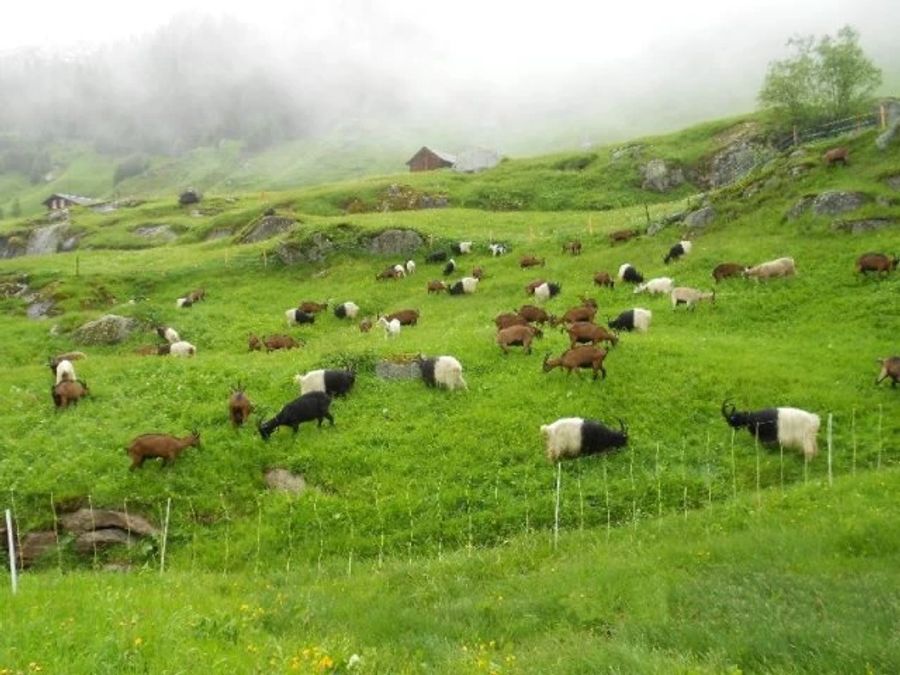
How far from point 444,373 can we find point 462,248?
2958 cm

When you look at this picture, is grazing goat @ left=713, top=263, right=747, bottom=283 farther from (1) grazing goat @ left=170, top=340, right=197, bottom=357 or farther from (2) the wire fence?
(1) grazing goat @ left=170, top=340, right=197, bottom=357

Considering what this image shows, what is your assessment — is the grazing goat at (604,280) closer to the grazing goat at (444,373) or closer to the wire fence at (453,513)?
the grazing goat at (444,373)

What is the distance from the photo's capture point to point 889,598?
10453 mm

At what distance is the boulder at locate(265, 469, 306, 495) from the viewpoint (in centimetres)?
2011

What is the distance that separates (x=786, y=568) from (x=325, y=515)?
10768 millimetres

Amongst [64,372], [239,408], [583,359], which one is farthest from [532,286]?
[64,372]

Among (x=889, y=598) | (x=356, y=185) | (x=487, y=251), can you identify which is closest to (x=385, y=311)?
(x=487, y=251)

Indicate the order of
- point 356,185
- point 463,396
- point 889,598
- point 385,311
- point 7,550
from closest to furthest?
point 889,598 → point 7,550 → point 463,396 → point 385,311 → point 356,185

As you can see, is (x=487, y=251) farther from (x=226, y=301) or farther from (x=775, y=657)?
(x=775, y=657)

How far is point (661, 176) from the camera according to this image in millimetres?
78562

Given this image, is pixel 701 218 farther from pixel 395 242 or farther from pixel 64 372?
pixel 64 372

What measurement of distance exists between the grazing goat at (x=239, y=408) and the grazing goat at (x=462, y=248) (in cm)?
3165

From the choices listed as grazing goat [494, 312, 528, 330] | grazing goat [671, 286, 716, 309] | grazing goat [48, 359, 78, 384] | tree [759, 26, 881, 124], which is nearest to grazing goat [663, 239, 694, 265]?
grazing goat [671, 286, 716, 309]

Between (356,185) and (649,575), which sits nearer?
(649,575)
